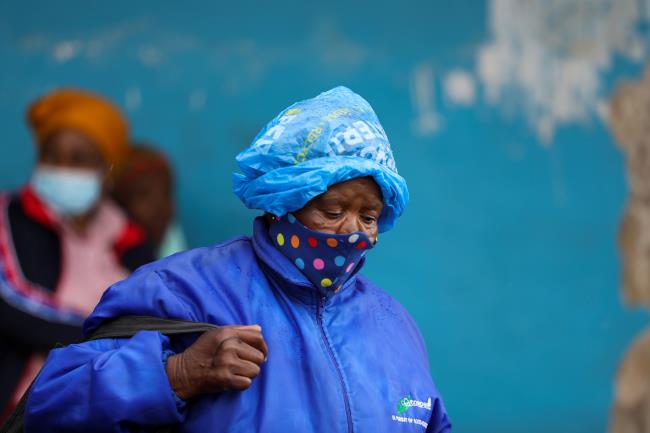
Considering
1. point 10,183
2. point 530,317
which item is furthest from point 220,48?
point 530,317

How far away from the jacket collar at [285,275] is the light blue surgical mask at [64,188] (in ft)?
8.73

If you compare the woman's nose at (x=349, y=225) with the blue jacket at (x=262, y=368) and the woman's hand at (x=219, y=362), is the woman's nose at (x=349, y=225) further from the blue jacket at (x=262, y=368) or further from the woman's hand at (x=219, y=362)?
the woman's hand at (x=219, y=362)

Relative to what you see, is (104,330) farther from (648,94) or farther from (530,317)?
(648,94)

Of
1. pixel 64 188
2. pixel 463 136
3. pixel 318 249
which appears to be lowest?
pixel 318 249

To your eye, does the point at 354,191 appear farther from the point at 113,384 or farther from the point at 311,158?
the point at 113,384

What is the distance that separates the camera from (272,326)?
252cm

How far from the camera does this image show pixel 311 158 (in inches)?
102

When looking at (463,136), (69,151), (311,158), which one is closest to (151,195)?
(69,151)

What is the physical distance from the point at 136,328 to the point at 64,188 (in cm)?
279

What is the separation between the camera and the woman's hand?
2336 millimetres

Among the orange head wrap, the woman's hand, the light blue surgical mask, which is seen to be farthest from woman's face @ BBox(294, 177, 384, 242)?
the orange head wrap

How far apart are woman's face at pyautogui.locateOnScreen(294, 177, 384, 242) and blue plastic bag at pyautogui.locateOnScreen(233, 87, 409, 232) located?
0.08ft

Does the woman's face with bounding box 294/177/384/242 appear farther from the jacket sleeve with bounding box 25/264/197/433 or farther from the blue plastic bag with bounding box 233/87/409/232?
the jacket sleeve with bounding box 25/264/197/433

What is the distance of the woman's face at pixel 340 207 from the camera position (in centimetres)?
258
